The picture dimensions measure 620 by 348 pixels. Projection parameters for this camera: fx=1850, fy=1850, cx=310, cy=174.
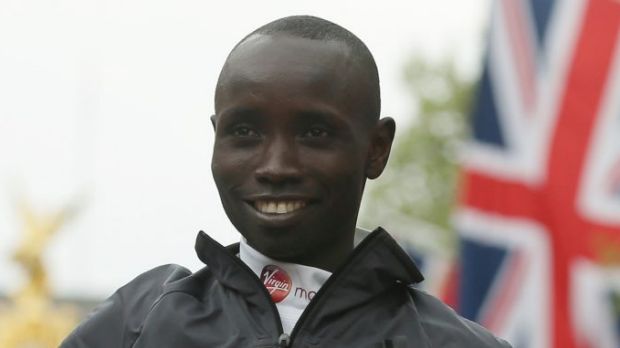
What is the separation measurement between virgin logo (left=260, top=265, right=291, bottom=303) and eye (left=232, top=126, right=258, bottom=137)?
0.76ft

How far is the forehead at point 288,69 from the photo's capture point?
295cm

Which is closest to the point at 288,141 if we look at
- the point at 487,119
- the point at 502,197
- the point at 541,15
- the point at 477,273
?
the point at 477,273

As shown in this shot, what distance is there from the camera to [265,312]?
3002 millimetres

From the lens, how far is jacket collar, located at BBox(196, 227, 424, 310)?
9.88ft

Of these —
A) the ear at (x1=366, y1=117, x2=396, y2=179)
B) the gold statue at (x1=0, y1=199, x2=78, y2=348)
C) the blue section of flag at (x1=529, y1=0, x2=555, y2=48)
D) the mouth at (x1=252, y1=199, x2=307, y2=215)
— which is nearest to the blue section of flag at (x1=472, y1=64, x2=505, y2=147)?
the blue section of flag at (x1=529, y1=0, x2=555, y2=48)

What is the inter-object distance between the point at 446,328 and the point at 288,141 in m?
0.42

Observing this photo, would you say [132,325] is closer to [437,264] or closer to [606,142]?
[606,142]

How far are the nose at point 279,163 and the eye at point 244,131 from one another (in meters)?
0.03

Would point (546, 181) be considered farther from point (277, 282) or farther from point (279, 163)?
point (279, 163)

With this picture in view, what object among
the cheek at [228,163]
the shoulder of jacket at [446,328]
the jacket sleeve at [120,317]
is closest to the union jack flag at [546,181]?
the shoulder of jacket at [446,328]

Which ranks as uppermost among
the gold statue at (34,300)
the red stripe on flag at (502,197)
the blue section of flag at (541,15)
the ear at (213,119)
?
the ear at (213,119)

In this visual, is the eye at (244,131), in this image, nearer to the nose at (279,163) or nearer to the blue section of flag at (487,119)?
the nose at (279,163)

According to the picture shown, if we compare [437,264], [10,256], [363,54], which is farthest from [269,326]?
[10,256]

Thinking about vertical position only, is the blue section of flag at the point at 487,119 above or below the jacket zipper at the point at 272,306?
below
